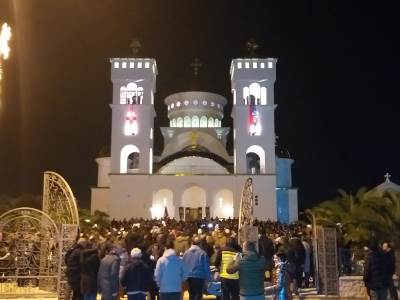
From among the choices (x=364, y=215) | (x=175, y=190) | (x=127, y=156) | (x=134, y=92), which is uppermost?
(x=134, y=92)

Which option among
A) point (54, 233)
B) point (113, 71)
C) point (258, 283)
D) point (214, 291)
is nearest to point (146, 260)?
point (258, 283)

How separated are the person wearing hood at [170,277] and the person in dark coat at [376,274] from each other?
378 centimetres

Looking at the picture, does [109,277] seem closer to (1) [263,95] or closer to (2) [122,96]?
(2) [122,96]

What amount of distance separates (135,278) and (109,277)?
798mm

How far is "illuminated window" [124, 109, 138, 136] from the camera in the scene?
48.0 metres

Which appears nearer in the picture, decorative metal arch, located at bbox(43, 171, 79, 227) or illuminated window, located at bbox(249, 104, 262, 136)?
decorative metal arch, located at bbox(43, 171, 79, 227)

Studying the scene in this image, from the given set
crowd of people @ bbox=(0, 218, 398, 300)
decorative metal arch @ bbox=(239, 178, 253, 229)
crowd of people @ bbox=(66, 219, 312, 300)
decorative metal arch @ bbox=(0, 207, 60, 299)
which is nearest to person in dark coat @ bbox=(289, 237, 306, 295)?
crowd of people @ bbox=(0, 218, 398, 300)

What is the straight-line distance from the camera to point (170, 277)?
29.8 ft

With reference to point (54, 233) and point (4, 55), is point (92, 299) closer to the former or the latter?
point (54, 233)

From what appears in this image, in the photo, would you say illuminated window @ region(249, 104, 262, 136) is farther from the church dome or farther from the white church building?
the church dome

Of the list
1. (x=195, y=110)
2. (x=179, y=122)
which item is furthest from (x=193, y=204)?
(x=195, y=110)

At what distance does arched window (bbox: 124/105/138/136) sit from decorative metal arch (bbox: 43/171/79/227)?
31.6 m

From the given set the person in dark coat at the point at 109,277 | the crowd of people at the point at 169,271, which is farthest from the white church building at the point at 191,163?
the person in dark coat at the point at 109,277

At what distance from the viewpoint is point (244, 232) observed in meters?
15.2
